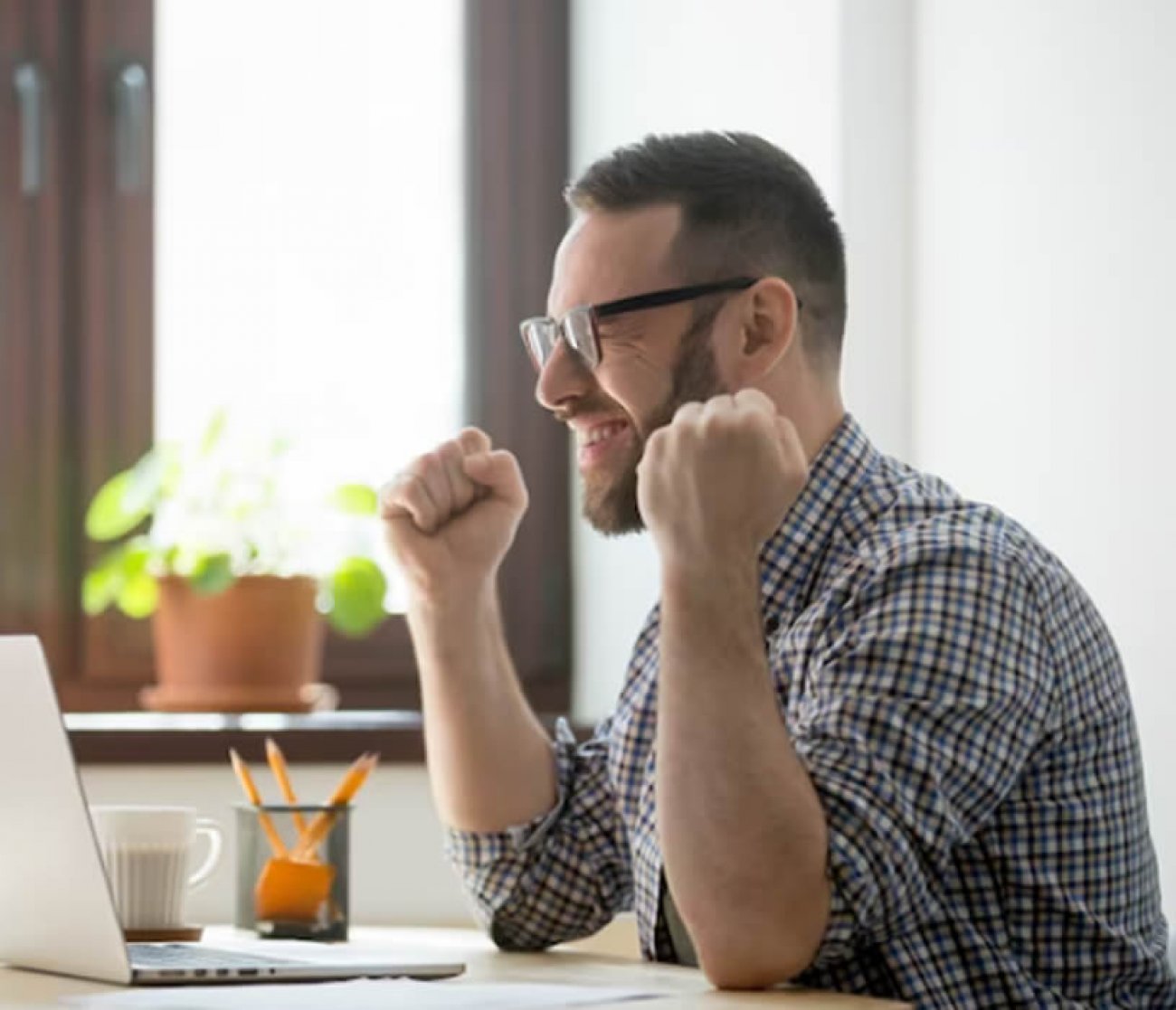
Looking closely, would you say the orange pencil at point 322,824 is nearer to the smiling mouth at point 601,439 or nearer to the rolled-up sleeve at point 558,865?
the rolled-up sleeve at point 558,865

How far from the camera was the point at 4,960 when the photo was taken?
61.1 inches

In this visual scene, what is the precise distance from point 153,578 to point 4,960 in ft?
4.75

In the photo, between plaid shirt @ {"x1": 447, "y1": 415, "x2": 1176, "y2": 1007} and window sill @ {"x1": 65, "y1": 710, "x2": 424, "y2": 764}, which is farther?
window sill @ {"x1": 65, "y1": 710, "x2": 424, "y2": 764}

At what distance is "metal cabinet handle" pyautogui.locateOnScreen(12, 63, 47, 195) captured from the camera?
308cm

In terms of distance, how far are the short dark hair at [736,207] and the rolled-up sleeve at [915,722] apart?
0.40 meters

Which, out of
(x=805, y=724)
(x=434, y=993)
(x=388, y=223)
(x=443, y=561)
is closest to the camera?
(x=434, y=993)

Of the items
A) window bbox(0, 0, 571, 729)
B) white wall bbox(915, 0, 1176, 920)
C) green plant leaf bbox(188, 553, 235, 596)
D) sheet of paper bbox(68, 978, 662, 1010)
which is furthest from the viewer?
window bbox(0, 0, 571, 729)

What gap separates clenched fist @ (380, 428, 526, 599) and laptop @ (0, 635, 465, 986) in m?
0.49

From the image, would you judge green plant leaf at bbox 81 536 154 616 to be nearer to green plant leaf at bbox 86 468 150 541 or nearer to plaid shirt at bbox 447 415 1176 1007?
green plant leaf at bbox 86 468 150 541

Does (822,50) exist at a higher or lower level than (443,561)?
higher

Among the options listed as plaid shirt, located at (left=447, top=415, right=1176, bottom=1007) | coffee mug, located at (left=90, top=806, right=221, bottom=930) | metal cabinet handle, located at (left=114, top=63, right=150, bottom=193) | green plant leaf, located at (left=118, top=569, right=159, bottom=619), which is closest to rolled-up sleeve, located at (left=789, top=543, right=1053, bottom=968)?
plaid shirt, located at (left=447, top=415, right=1176, bottom=1007)

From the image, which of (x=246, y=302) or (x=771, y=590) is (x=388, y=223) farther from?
(x=771, y=590)

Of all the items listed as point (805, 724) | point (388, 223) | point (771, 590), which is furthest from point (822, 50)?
point (805, 724)

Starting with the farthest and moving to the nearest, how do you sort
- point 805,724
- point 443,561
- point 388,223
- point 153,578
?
point 388,223, point 153,578, point 443,561, point 805,724
